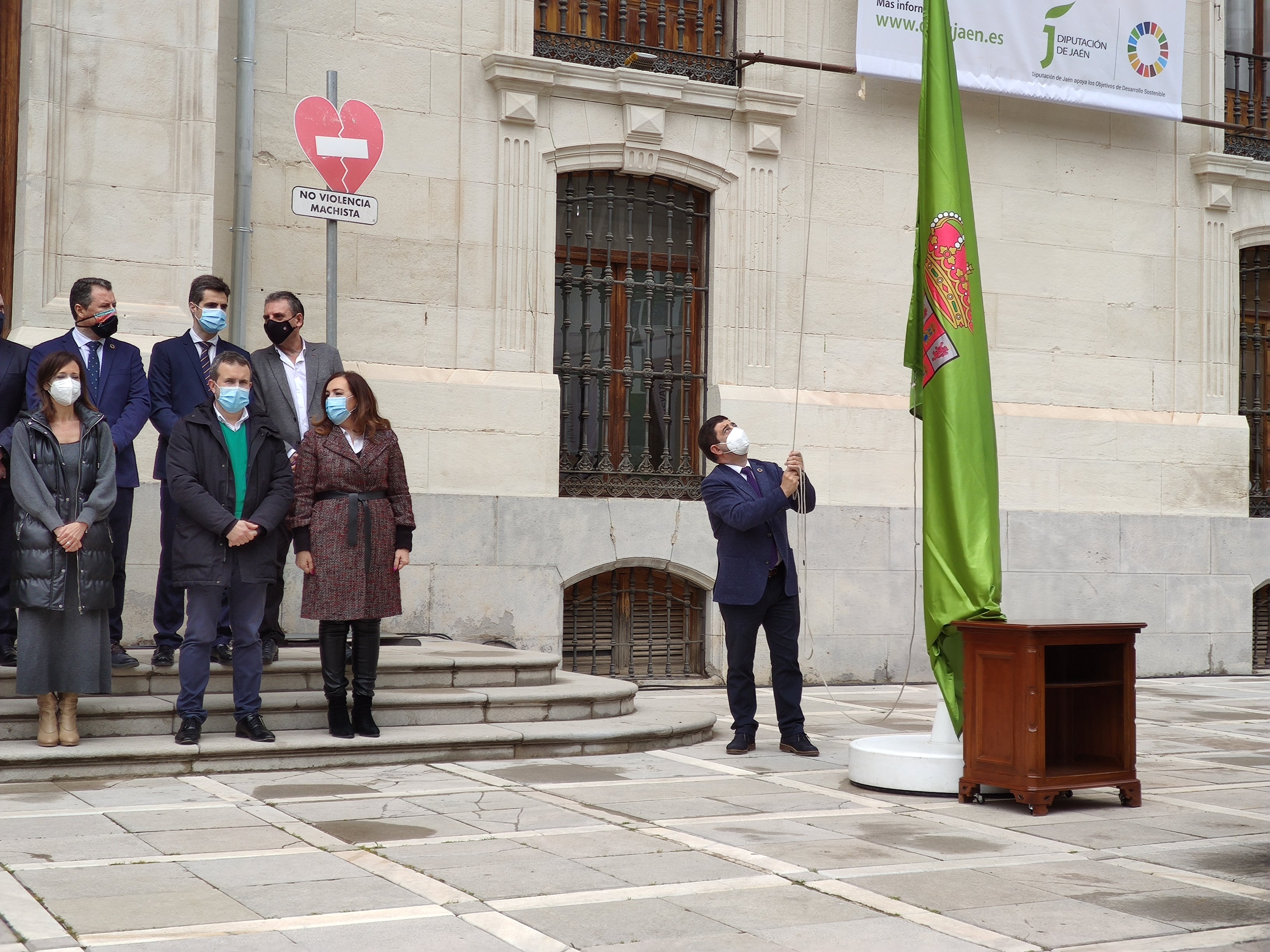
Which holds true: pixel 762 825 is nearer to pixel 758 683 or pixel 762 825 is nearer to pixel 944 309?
pixel 944 309

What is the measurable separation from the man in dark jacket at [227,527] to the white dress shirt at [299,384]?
2.17 ft

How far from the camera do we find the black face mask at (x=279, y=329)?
8039 mm

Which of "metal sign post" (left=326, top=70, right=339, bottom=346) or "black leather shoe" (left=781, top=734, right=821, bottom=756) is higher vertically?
"metal sign post" (left=326, top=70, right=339, bottom=346)

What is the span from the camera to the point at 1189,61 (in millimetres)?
13898

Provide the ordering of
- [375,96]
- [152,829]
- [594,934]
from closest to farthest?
[594,934], [152,829], [375,96]

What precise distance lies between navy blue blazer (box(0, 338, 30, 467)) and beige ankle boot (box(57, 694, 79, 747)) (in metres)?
1.51

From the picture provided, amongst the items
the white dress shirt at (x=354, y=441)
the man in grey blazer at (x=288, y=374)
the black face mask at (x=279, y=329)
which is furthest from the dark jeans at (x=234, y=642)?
the black face mask at (x=279, y=329)

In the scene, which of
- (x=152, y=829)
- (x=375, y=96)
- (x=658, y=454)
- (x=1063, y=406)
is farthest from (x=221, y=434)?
(x=1063, y=406)

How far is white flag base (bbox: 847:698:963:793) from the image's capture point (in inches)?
270

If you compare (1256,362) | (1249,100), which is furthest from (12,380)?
(1249,100)

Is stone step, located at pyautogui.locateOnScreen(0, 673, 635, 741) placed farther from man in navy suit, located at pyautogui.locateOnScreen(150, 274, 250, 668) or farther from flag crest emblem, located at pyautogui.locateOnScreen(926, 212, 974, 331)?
flag crest emblem, located at pyautogui.locateOnScreen(926, 212, 974, 331)

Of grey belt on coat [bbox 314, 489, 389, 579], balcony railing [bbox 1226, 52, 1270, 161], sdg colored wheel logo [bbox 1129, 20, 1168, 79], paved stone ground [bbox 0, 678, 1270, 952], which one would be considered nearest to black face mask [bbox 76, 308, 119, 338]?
grey belt on coat [bbox 314, 489, 389, 579]

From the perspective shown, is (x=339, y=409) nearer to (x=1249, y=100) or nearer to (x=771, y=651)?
(x=771, y=651)

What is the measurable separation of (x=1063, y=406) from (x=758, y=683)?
3893mm
